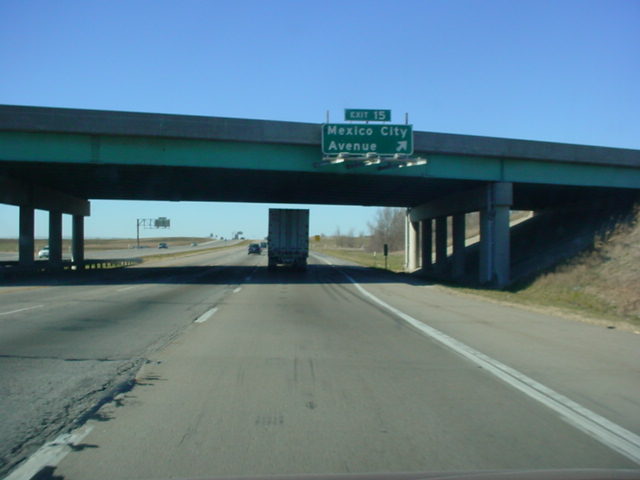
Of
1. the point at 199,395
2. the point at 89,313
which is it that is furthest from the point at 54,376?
the point at 89,313

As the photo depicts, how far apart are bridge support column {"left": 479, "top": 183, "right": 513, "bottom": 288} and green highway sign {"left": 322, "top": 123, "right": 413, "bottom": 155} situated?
5609 mm

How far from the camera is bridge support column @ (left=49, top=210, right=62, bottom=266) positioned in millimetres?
41500

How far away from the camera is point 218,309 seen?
16984 mm

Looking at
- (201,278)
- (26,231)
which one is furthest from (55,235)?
(201,278)

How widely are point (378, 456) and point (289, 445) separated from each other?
84 centimetres

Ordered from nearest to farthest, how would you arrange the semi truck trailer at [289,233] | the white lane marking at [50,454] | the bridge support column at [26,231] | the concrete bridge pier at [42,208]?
the white lane marking at [50,454] < the concrete bridge pier at [42,208] < the bridge support column at [26,231] < the semi truck trailer at [289,233]

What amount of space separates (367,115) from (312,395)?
21.5 metres

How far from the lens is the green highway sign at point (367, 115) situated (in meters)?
A: 26.8

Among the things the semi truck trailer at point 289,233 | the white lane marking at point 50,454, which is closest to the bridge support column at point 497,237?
the semi truck trailer at point 289,233

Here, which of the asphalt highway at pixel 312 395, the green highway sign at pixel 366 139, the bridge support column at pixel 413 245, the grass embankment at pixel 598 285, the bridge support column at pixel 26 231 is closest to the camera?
the asphalt highway at pixel 312 395

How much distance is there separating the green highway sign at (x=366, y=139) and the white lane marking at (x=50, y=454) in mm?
21537

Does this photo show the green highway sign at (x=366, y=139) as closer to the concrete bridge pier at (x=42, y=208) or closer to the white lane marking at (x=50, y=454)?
the concrete bridge pier at (x=42, y=208)

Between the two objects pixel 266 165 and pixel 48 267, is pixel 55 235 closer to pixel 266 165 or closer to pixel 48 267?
pixel 48 267

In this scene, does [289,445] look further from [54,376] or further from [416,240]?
[416,240]
